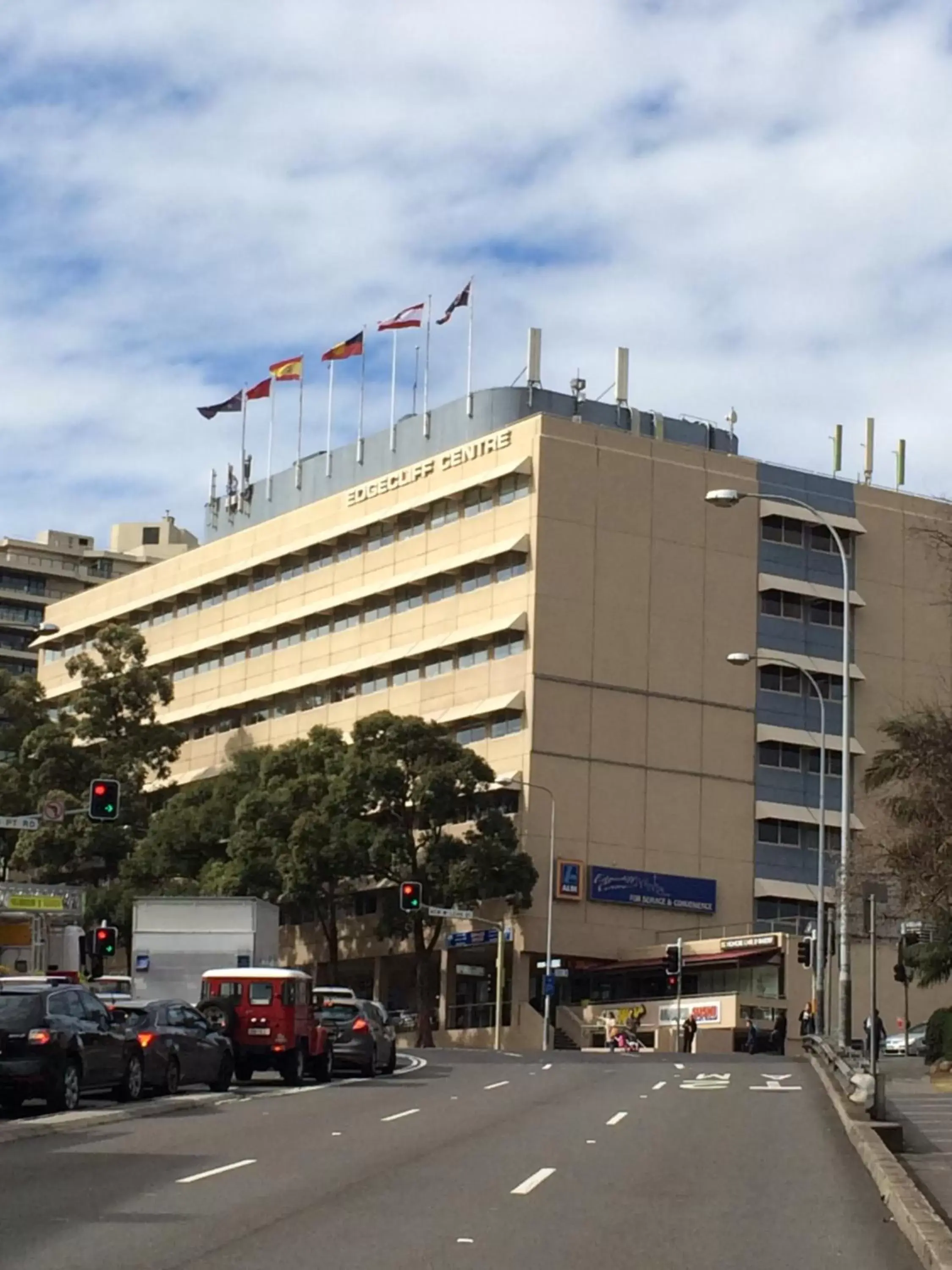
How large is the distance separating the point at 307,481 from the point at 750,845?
28.9 metres

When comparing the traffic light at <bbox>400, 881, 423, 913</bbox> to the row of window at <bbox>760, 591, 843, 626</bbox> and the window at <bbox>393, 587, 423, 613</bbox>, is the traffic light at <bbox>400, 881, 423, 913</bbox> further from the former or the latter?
the row of window at <bbox>760, 591, 843, 626</bbox>

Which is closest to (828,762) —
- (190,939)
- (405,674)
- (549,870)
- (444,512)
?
(549,870)

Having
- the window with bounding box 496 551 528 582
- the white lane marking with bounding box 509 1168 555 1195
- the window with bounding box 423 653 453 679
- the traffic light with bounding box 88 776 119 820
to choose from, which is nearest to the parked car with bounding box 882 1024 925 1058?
the window with bounding box 496 551 528 582

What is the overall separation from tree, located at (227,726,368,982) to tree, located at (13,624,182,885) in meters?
7.04

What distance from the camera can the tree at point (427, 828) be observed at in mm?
74562

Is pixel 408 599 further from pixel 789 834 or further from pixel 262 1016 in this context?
pixel 262 1016

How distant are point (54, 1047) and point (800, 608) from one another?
65824mm

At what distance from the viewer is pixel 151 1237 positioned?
13500mm

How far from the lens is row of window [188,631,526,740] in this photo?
83688 mm

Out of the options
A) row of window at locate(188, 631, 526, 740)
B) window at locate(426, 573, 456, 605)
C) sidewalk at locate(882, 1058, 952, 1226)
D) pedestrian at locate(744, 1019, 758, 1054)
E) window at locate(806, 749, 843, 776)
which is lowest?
pedestrian at locate(744, 1019, 758, 1054)

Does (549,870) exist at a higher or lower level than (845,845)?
higher

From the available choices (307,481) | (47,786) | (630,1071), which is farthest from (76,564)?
(630,1071)

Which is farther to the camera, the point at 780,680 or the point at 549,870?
the point at 780,680

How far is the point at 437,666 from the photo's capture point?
285 ft
